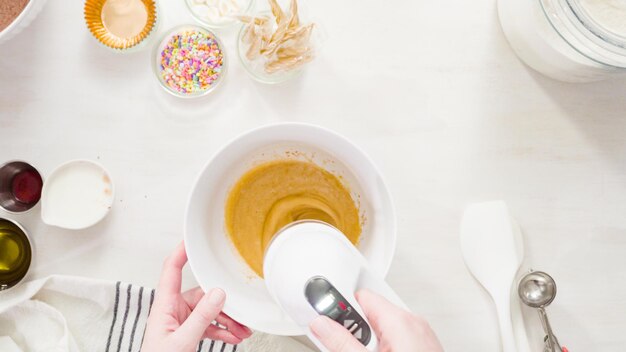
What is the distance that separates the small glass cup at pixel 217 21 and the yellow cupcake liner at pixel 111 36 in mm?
62

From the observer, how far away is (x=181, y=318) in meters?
0.82

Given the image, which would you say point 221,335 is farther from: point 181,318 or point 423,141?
point 423,141

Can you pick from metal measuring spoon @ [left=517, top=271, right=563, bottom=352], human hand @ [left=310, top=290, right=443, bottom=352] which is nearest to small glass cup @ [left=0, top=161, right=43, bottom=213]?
human hand @ [left=310, top=290, right=443, bottom=352]

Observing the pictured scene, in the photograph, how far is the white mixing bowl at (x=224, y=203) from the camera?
30.1 inches

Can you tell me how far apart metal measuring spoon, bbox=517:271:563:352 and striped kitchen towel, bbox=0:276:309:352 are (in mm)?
382

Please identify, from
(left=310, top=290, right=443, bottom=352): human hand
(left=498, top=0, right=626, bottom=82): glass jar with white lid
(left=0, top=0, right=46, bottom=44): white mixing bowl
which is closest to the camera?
(left=310, top=290, right=443, bottom=352): human hand

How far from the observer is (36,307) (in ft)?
2.95

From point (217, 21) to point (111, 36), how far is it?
0.18 m

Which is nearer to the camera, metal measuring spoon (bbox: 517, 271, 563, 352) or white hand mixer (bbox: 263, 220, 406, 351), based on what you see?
white hand mixer (bbox: 263, 220, 406, 351)

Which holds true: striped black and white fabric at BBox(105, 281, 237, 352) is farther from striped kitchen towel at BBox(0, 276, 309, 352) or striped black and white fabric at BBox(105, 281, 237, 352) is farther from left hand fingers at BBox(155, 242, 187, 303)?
left hand fingers at BBox(155, 242, 187, 303)

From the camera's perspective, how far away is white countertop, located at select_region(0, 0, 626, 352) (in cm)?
91

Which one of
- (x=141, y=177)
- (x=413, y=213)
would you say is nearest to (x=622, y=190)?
(x=413, y=213)

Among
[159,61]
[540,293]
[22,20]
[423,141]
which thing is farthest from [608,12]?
[22,20]

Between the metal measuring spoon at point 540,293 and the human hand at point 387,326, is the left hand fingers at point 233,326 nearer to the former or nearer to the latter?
the human hand at point 387,326
